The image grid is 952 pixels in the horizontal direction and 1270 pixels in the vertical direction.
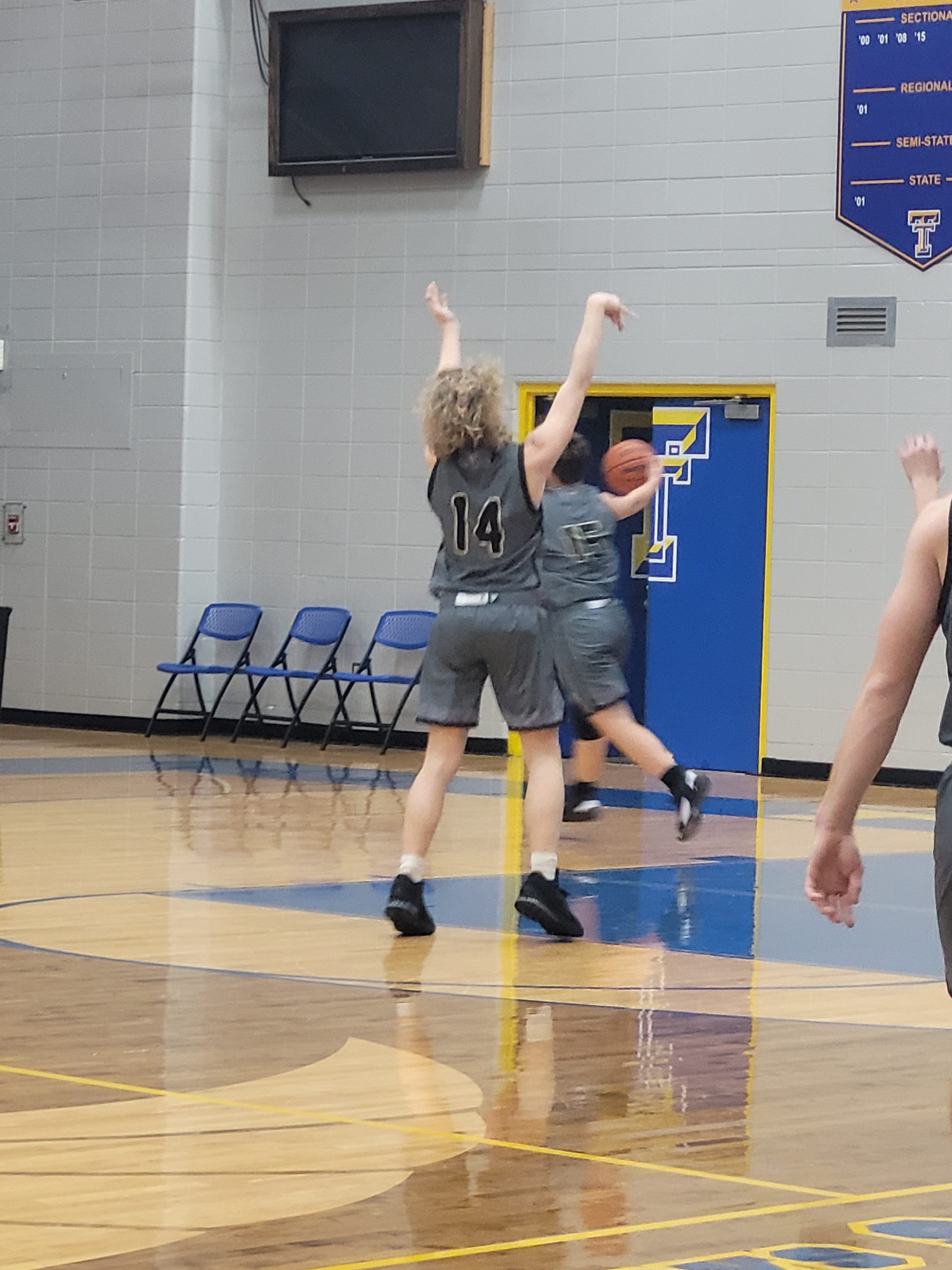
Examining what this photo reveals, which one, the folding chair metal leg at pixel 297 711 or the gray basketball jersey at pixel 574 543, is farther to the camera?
the folding chair metal leg at pixel 297 711

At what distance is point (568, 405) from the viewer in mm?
6957

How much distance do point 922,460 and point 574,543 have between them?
6.48m

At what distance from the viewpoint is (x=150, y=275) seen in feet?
54.1

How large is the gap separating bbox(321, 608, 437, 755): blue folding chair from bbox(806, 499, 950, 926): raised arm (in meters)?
12.2

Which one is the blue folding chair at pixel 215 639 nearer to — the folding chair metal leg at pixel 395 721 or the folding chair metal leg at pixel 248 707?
the folding chair metal leg at pixel 248 707

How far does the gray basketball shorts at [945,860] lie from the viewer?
2.70 metres

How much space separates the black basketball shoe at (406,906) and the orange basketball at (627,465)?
3.24 m

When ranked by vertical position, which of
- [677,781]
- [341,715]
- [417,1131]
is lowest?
Result: [341,715]

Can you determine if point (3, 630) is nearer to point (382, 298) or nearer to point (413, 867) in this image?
point (382, 298)

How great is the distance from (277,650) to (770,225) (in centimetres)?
470

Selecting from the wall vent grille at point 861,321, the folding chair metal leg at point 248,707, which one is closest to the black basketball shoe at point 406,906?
the wall vent grille at point 861,321

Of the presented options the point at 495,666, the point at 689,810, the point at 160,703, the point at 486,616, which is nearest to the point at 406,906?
the point at 495,666

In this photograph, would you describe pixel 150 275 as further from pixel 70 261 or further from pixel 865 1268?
pixel 865 1268

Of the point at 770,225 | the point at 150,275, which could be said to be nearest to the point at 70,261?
the point at 150,275
